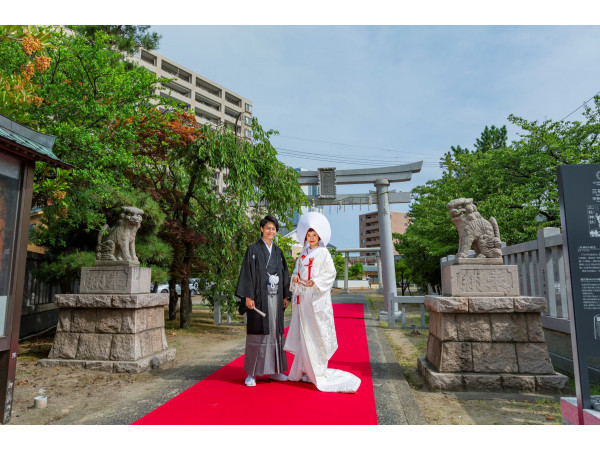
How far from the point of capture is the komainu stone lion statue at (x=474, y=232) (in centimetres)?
448

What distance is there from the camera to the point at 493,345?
412 centimetres

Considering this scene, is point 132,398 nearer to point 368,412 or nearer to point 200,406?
point 200,406

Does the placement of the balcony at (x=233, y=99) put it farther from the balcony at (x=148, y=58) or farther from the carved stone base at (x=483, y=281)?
the carved stone base at (x=483, y=281)

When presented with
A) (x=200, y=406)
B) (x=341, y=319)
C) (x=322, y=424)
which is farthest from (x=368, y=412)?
(x=341, y=319)

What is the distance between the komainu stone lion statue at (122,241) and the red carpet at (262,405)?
2.28 m

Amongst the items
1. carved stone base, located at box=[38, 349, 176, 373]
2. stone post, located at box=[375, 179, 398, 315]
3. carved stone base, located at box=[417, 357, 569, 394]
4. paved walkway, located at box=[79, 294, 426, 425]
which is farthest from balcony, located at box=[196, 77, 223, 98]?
carved stone base, located at box=[417, 357, 569, 394]

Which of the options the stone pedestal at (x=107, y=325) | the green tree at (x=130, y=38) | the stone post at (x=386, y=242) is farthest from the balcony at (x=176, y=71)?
the stone pedestal at (x=107, y=325)

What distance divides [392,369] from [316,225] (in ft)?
7.66

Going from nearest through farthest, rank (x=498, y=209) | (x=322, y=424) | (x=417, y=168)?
(x=322, y=424) < (x=498, y=209) < (x=417, y=168)

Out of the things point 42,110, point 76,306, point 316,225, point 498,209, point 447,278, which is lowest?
point 76,306

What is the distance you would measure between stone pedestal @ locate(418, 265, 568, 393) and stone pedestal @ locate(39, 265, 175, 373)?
388 centimetres

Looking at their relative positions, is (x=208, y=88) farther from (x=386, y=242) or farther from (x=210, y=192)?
(x=210, y=192)

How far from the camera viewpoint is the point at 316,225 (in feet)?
14.8

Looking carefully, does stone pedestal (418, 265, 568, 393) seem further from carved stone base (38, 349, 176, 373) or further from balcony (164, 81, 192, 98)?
balcony (164, 81, 192, 98)
